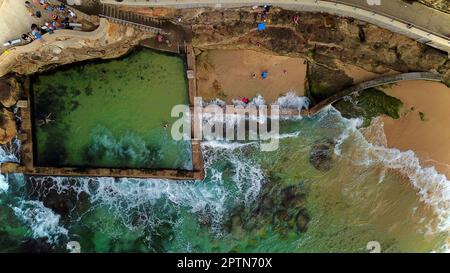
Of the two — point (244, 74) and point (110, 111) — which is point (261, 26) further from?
point (110, 111)

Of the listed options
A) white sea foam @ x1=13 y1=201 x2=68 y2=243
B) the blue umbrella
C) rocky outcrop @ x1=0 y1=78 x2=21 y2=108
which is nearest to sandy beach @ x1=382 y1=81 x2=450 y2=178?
the blue umbrella

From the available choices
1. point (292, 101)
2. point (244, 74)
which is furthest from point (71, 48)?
point (292, 101)

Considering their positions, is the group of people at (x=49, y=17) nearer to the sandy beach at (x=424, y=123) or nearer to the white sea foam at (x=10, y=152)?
the white sea foam at (x=10, y=152)

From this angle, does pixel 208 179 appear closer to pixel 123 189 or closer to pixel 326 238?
pixel 123 189

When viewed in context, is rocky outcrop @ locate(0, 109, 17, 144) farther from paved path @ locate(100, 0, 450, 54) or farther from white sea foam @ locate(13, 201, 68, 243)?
paved path @ locate(100, 0, 450, 54)

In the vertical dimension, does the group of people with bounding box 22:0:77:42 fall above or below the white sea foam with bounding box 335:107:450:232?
above

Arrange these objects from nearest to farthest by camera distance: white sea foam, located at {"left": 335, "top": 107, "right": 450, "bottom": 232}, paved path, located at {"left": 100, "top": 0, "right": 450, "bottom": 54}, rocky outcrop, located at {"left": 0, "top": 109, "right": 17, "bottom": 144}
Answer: paved path, located at {"left": 100, "top": 0, "right": 450, "bottom": 54} < rocky outcrop, located at {"left": 0, "top": 109, "right": 17, "bottom": 144} < white sea foam, located at {"left": 335, "top": 107, "right": 450, "bottom": 232}
